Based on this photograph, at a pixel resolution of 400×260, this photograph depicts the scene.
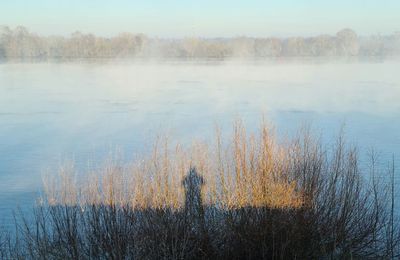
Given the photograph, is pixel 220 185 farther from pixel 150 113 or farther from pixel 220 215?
pixel 150 113

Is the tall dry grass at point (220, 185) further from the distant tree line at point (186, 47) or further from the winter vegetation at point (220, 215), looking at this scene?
the distant tree line at point (186, 47)

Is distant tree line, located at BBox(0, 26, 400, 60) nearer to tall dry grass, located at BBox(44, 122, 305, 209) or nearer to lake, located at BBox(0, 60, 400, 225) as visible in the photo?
lake, located at BBox(0, 60, 400, 225)

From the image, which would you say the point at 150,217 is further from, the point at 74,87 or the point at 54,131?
the point at 74,87

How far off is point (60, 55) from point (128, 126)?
127 feet

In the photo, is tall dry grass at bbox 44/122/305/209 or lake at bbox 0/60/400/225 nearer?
tall dry grass at bbox 44/122/305/209

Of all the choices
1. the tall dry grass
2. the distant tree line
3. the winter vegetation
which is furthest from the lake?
the distant tree line

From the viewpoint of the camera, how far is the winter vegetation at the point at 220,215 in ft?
14.8

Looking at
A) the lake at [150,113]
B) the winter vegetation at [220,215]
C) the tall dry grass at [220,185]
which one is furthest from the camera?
the lake at [150,113]

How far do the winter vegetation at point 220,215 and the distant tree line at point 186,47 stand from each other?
142ft

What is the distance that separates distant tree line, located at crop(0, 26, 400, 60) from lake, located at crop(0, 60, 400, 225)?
949 inches

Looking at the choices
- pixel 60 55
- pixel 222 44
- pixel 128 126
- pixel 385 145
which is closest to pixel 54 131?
pixel 128 126

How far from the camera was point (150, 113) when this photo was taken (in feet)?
45.7

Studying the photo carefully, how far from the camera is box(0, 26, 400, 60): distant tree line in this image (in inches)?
1897

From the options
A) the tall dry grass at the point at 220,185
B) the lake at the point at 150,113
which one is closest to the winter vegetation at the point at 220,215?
the tall dry grass at the point at 220,185
